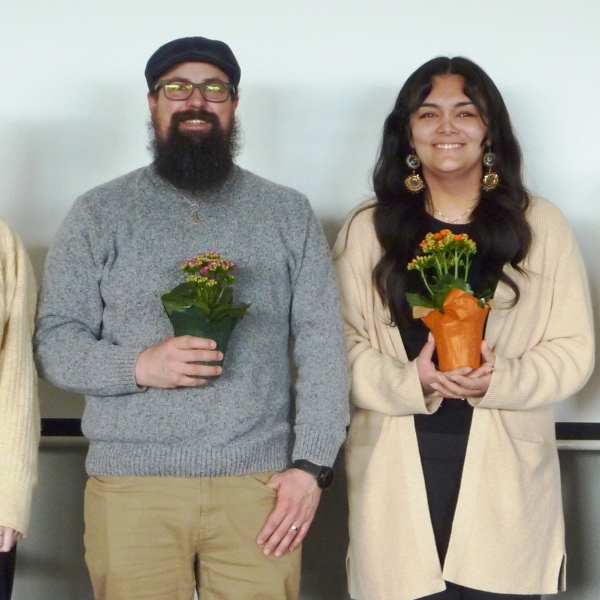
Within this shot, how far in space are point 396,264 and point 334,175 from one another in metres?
0.52

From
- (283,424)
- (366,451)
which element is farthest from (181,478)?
(366,451)

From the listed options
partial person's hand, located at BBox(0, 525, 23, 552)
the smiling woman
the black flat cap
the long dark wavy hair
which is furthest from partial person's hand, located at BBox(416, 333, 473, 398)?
partial person's hand, located at BBox(0, 525, 23, 552)

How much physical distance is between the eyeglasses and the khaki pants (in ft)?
2.92

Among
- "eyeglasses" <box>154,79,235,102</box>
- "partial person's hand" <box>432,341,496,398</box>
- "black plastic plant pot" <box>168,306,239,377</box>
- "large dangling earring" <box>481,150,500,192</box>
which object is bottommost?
"partial person's hand" <box>432,341,496,398</box>

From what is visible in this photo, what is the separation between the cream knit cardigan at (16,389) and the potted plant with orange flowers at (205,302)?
37 cm

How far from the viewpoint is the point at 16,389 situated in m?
2.08

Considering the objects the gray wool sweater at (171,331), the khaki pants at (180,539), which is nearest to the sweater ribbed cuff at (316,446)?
the gray wool sweater at (171,331)

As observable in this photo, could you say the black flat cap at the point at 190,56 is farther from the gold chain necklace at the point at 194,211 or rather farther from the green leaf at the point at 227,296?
the green leaf at the point at 227,296

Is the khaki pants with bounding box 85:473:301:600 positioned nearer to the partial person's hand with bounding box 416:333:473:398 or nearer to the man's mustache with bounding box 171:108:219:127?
the partial person's hand with bounding box 416:333:473:398

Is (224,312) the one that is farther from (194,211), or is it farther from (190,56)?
(190,56)

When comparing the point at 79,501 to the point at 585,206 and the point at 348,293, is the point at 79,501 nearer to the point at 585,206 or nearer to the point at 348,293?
the point at 348,293

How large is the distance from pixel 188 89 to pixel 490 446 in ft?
3.62

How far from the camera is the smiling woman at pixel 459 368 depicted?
2201 millimetres

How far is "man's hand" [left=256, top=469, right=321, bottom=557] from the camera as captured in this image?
6.88 ft
